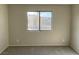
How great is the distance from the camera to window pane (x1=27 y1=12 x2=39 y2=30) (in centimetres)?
612

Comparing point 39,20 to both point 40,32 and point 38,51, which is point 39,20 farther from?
point 38,51

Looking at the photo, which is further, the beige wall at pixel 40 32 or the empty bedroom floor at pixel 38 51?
the beige wall at pixel 40 32

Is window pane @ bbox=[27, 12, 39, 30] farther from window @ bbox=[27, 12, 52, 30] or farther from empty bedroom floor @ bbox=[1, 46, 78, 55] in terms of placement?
empty bedroom floor @ bbox=[1, 46, 78, 55]

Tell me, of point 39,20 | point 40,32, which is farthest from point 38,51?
point 39,20

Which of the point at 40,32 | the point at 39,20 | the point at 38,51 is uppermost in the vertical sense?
the point at 39,20

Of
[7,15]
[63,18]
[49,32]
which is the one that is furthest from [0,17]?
[63,18]

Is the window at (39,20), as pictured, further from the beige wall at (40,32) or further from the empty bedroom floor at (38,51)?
the empty bedroom floor at (38,51)

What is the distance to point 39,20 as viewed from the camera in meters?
6.15

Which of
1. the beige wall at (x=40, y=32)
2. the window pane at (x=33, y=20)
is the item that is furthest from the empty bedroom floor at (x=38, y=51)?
the window pane at (x=33, y=20)

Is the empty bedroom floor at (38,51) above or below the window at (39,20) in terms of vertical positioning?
below

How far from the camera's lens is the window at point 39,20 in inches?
241

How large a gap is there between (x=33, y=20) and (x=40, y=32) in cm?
58

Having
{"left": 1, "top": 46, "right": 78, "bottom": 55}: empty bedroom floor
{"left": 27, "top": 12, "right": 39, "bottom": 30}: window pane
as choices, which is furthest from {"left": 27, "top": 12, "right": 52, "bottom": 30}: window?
{"left": 1, "top": 46, "right": 78, "bottom": 55}: empty bedroom floor

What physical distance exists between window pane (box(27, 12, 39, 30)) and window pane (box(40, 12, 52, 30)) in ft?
0.55
